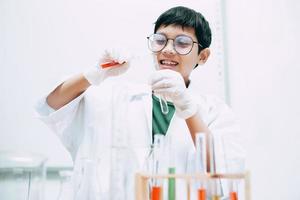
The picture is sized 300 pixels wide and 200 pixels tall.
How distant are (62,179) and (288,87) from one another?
1250 mm

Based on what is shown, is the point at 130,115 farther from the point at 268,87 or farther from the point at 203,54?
the point at 268,87

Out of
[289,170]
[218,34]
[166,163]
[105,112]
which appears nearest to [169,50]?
[105,112]

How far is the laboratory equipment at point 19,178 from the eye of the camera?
159cm

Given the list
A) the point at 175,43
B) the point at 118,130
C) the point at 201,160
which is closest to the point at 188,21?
the point at 175,43

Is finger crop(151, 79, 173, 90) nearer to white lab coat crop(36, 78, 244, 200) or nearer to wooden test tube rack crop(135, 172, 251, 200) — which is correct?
white lab coat crop(36, 78, 244, 200)

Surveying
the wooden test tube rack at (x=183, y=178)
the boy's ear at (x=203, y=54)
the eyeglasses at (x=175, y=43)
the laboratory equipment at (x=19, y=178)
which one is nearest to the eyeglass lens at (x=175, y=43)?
the eyeglasses at (x=175, y=43)

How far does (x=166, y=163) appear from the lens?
80 centimetres

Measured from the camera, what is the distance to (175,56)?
1.24 metres

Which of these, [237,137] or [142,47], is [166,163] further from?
[142,47]

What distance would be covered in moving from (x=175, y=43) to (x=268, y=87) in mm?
811

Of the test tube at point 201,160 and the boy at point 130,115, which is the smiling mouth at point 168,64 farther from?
the test tube at point 201,160

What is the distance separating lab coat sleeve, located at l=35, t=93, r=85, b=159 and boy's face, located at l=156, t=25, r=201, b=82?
318mm

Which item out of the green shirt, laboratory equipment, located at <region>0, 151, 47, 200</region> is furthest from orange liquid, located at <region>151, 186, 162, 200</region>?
laboratory equipment, located at <region>0, 151, 47, 200</region>

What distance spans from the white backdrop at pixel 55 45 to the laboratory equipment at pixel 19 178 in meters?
0.08
